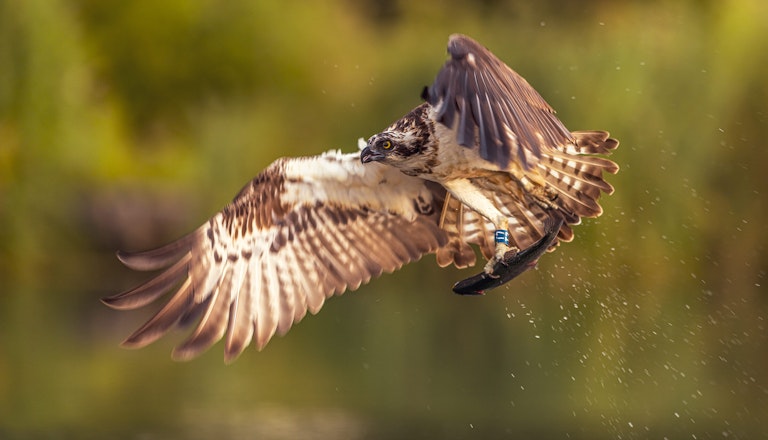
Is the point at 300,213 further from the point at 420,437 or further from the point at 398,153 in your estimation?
the point at 420,437

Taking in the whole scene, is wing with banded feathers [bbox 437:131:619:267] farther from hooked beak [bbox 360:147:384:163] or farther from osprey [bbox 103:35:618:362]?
hooked beak [bbox 360:147:384:163]

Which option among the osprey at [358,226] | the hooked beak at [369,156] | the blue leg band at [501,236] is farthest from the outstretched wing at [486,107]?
the blue leg band at [501,236]

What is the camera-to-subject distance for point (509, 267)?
7.68m

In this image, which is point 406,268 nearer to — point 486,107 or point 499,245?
point 499,245

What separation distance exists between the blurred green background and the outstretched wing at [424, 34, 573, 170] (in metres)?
5.42

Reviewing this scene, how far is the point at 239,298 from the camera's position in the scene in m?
8.10

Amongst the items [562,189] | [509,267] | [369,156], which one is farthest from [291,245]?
[562,189]

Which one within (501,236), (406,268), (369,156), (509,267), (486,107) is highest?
(486,107)

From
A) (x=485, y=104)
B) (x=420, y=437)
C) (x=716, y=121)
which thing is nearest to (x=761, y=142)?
(x=716, y=121)

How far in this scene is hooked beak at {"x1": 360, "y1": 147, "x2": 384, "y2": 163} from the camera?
7.63 meters

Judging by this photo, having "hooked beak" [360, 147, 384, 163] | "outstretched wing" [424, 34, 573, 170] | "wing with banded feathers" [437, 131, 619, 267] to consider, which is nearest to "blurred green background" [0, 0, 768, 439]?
"wing with banded feathers" [437, 131, 619, 267]

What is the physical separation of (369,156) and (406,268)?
1305cm

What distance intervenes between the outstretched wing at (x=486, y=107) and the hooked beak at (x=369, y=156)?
2.58 feet

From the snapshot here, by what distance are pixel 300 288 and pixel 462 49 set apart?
7.39ft
